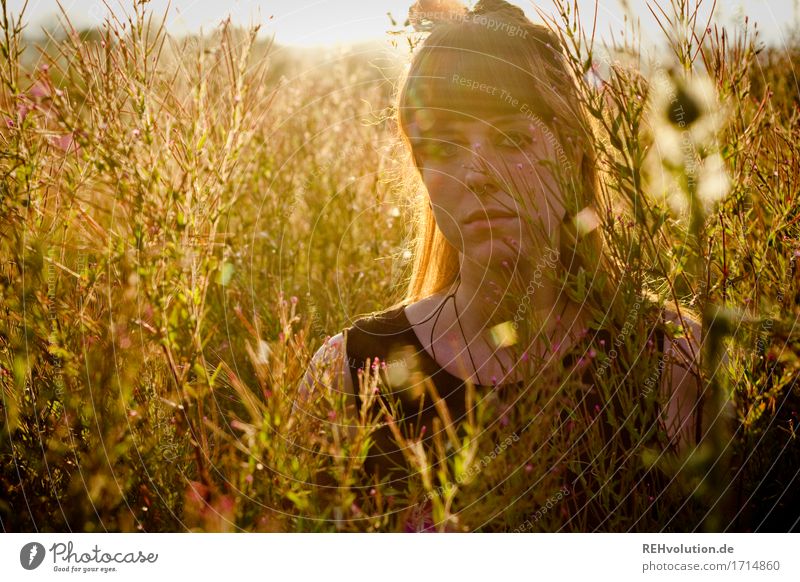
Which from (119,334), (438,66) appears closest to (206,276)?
(119,334)

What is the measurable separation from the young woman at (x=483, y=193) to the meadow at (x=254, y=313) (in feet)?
0.42

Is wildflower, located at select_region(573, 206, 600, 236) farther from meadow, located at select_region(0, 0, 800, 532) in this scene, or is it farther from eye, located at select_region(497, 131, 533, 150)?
eye, located at select_region(497, 131, 533, 150)

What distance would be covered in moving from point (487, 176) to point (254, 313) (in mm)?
529

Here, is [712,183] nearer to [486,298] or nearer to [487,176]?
[487,176]

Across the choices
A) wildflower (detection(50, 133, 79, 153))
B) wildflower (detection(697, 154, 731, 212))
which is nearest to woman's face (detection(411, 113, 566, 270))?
wildflower (detection(697, 154, 731, 212))

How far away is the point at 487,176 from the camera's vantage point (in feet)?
3.93

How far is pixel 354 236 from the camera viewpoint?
1.74 metres

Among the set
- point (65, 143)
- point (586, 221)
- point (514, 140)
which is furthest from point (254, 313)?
point (514, 140)

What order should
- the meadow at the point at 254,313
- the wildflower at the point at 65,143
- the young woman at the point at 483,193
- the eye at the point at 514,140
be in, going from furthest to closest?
the eye at the point at 514,140 < the young woman at the point at 483,193 < the wildflower at the point at 65,143 < the meadow at the point at 254,313

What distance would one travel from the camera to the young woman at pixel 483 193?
1.12 meters

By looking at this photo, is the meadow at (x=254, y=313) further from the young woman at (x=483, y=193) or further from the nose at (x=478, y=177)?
the nose at (x=478, y=177)

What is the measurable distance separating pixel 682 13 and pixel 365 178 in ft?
3.36

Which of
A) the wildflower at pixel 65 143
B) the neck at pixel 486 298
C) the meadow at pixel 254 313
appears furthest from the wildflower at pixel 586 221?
the wildflower at pixel 65 143

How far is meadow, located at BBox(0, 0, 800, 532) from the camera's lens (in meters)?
0.79
